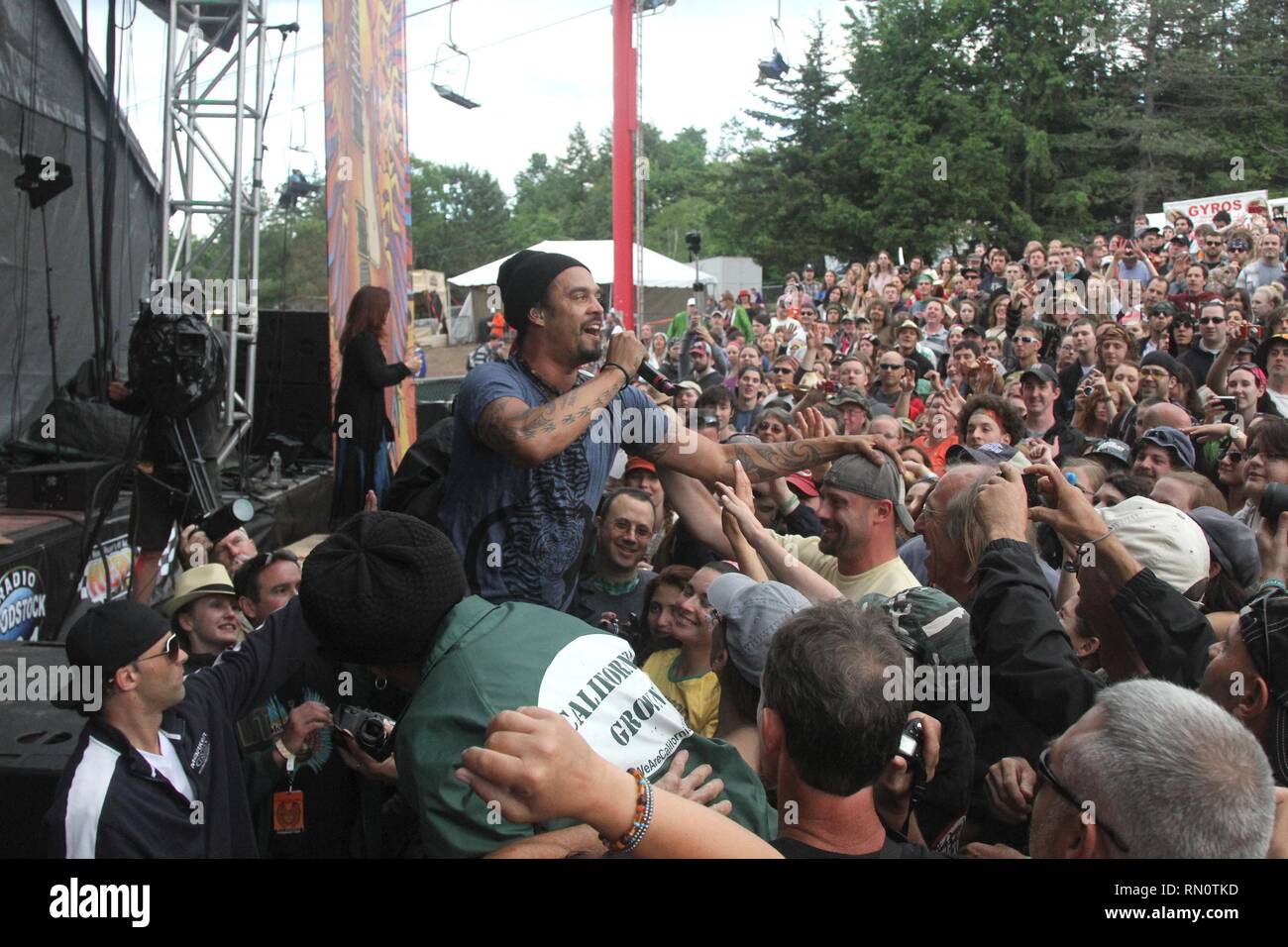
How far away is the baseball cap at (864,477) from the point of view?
294 centimetres

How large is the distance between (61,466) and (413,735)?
5.56 meters

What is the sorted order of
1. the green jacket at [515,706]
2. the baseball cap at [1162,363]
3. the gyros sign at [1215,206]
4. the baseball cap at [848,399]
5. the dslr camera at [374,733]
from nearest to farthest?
the green jacket at [515,706] < the dslr camera at [374,733] < the baseball cap at [848,399] < the baseball cap at [1162,363] < the gyros sign at [1215,206]

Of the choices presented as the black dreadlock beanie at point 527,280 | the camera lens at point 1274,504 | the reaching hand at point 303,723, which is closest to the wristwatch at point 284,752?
the reaching hand at point 303,723

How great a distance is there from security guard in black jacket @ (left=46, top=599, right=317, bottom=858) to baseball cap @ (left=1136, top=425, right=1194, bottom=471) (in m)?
3.52

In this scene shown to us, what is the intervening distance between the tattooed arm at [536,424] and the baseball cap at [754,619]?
0.52 metres

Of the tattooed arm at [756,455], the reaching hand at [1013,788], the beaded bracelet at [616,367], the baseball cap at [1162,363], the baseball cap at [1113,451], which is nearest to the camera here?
the reaching hand at [1013,788]

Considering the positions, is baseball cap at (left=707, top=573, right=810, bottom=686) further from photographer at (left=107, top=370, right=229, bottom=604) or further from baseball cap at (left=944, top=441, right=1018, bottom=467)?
photographer at (left=107, top=370, right=229, bottom=604)

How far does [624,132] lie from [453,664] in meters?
12.6

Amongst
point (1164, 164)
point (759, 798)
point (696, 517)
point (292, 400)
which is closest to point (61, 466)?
point (292, 400)

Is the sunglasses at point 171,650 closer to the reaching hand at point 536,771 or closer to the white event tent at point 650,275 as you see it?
the reaching hand at point 536,771

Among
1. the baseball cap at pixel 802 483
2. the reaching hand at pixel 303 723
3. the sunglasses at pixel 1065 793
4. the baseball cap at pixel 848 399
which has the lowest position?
the reaching hand at pixel 303 723

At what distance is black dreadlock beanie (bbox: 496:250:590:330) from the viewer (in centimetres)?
269
